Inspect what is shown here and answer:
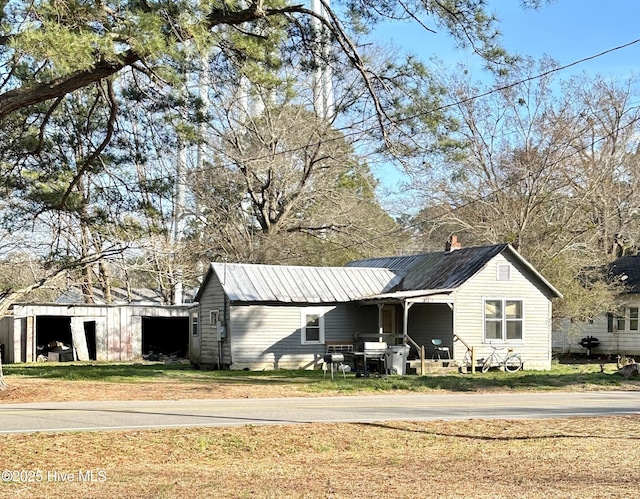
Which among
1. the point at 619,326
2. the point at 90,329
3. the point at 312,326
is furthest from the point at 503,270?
the point at 90,329

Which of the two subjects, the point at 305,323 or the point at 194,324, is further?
the point at 194,324

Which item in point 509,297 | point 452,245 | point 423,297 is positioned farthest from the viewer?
point 452,245

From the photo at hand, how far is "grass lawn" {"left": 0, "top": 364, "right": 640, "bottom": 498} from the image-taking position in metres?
8.56

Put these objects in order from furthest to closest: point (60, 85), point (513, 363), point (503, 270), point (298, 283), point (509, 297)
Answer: point (298, 283) < point (509, 297) < point (503, 270) < point (513, 363) < point (60, 85)

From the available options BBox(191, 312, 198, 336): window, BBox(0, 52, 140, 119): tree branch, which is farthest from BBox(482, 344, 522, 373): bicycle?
BBox(0, 52, 140, 119): tree branch

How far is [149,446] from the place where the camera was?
1111 centimetres

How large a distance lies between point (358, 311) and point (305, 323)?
7.14ft

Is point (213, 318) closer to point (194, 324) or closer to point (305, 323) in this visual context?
point (194, 324)

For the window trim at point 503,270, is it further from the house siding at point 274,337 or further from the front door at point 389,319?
the house siding at point 274,337

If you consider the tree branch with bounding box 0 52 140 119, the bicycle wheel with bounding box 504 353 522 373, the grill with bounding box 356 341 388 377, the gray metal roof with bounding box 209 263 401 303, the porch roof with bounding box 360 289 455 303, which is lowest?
the bicycle wheel with bounding box 504 353 522 373

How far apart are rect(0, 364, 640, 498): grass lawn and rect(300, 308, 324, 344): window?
1573 cm

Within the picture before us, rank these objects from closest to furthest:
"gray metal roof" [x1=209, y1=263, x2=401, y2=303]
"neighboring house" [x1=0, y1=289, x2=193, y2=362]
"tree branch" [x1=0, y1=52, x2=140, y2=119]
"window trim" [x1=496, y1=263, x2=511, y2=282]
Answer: "tree branch" [x1=0, y1=52, x2=140, y2=119], "gray metal roof" [x1=209, y1=263, x2=401, y2=303], "window trim" [x1=496, y1=263, x2=511, y2=282], "neighboring house" [x1=0, y1=289, x2=193, y2=362]

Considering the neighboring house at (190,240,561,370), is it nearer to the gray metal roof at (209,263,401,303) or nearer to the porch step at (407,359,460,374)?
the gray metal roof at (209,263,401,303)

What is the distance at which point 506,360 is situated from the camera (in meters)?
28.6
